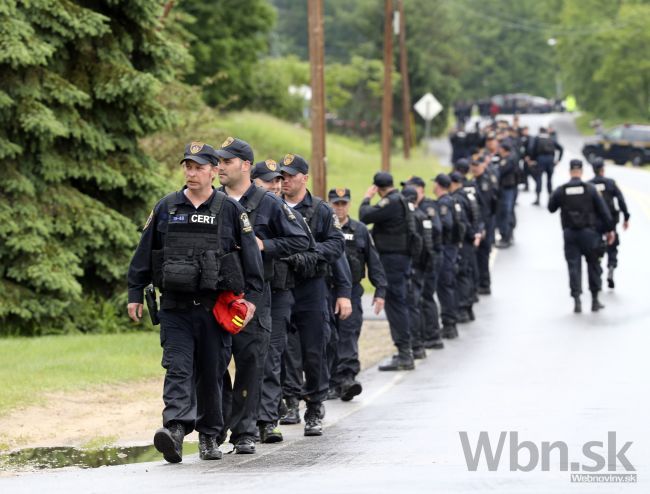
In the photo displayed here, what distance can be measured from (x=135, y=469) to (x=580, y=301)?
13.2 meters

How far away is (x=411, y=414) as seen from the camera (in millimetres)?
13227

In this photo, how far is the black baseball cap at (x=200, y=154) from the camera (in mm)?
10156

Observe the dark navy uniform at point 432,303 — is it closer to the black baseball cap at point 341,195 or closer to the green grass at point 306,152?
the black baseball cap at point 341,195

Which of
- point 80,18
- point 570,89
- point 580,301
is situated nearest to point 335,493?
point 80,18

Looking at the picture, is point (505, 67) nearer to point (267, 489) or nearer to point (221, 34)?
point (221, 34)

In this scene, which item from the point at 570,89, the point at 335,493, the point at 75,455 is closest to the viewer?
the point at 335,493

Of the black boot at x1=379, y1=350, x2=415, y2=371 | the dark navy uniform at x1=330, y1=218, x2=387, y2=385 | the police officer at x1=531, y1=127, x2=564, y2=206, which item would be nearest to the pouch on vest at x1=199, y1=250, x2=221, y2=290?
the dark navy uniform at x1=330, y1=218, x2=387, y2=385

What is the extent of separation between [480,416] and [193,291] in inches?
137

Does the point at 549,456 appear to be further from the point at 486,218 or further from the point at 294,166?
the point at 486,218

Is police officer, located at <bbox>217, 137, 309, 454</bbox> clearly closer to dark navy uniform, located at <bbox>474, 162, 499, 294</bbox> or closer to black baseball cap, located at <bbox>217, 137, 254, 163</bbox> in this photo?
black baseball cap, located at <bbox>217, 137, 254, 163</bbox>

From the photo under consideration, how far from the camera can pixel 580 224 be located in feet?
72.5

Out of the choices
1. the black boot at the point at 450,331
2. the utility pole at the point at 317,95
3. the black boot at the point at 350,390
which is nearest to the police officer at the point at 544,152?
the utility pole at the point at 317,95

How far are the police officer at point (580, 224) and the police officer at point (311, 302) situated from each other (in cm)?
1003

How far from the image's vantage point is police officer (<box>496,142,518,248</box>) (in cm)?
3027
